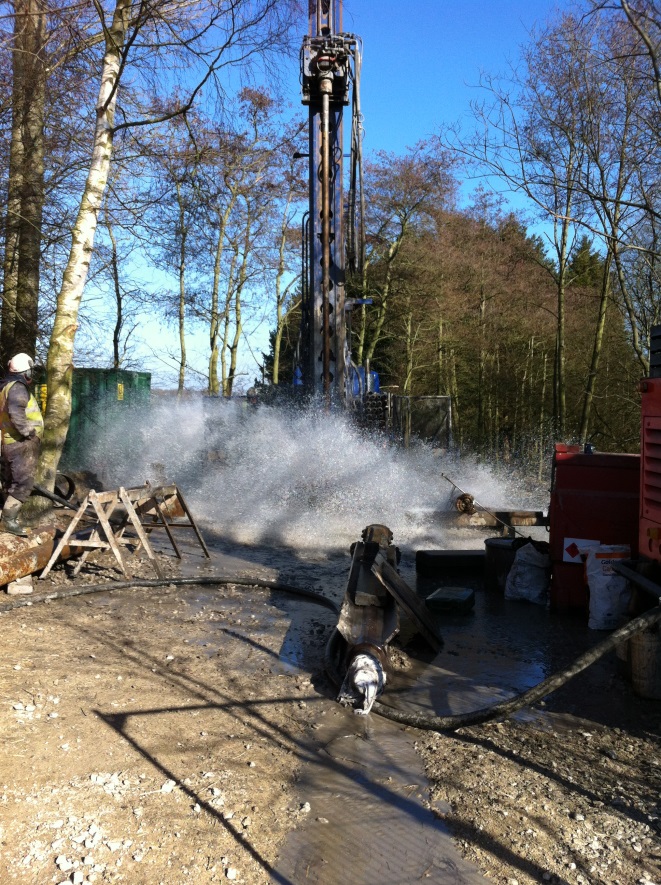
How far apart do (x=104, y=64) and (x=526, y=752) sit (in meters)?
9.77

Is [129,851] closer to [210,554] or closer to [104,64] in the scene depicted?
[210,554]

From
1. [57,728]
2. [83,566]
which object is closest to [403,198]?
[83,566]

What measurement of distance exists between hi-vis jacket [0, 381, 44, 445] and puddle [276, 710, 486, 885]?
18.4 ft

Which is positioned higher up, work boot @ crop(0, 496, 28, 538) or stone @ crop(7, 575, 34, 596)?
work boot @ crop(0, 496, 28, 538)

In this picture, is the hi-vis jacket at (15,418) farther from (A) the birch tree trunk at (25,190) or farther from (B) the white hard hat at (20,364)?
(A) the birch tree trunk at (25,190)

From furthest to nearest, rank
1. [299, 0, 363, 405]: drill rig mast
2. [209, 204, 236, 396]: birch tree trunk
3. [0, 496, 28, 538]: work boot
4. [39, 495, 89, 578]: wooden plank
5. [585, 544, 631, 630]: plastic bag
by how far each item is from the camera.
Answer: [209, 204, 236, 396]: birch tree trunk → [299, 0, 363, 405]: drill rig mast → [0, 496, 28, 538]: work boot → [39, 495, 89, 578]: wooden plank → [585, 544, 631, 630]: plastic bag

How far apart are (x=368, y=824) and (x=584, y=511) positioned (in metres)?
4.66

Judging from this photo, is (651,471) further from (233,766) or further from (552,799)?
(233,766)

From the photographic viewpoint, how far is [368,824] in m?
3.73

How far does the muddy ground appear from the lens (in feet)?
11.1

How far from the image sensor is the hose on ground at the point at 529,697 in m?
4.59

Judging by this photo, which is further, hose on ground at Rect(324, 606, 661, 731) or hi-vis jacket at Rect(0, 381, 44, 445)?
hi-vis jacket at Rect(0, 381, 44, 445)

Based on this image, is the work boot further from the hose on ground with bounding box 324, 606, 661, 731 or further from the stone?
the hose on ground with bounding box 324, 606, 661, 731

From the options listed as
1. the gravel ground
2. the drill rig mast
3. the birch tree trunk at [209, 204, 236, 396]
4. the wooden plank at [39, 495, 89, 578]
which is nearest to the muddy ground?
the gravel ground
